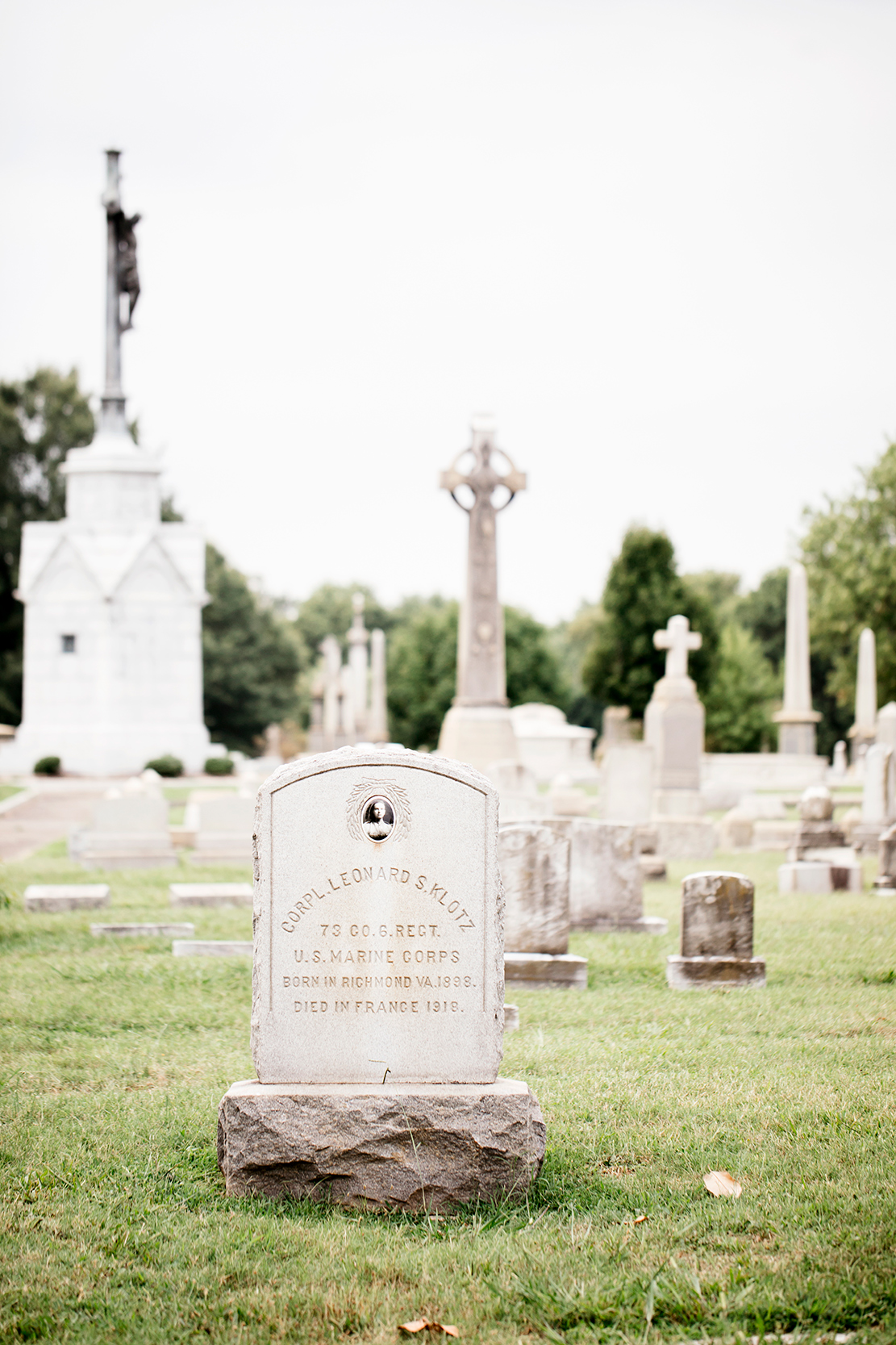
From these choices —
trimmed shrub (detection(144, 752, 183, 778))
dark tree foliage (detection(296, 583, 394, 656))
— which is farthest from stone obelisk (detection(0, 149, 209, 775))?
dark tree foliage (detection(296, 583, 394, 656))

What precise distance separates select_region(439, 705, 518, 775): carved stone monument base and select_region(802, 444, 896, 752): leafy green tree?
1014 inches

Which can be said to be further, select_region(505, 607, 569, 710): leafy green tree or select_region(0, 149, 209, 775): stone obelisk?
select_region(505, 607, 569, 710): leafy green tree

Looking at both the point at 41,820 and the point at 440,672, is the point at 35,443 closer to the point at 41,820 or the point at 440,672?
the point at 440,672

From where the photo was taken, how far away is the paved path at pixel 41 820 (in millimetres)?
17969

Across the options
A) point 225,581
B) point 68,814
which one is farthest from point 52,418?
point 68,814

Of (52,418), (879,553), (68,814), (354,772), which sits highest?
(52,418)

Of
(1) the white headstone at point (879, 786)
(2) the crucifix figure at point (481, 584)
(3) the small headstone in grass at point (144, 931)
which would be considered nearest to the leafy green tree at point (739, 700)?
(2) the crucifix figure at point (481, 584)

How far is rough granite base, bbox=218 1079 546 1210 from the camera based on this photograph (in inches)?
158

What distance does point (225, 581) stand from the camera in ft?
185

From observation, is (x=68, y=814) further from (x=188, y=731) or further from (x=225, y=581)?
(x=225, y=581)

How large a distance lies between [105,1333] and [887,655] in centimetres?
4068

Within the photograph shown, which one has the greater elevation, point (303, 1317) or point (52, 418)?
point (52, 418)

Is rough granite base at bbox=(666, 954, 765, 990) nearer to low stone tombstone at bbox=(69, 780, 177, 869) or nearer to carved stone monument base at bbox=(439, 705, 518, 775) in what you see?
low stone tombstone at bbox=(69, 780, 177, 869)

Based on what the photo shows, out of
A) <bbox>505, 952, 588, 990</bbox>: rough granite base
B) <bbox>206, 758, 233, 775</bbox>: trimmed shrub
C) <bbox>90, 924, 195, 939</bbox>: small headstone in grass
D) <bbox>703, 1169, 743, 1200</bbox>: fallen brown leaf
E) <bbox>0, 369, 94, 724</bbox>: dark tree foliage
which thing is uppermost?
<bbox>0, 369, 94, 724</bbox>: dark tree foliage
